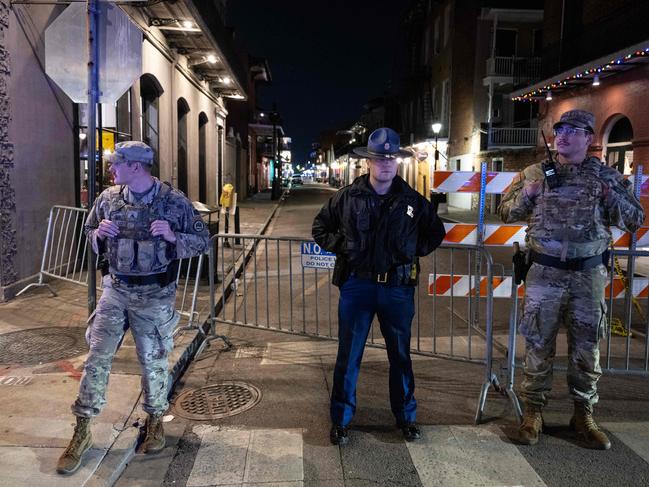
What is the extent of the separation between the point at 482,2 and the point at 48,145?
1063 inches

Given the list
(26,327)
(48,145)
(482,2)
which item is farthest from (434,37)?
(26,327)

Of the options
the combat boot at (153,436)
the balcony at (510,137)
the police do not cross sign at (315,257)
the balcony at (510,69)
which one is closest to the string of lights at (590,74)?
the balcony at (510,137)

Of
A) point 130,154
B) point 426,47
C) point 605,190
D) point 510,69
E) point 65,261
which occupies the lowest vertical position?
point 65,261

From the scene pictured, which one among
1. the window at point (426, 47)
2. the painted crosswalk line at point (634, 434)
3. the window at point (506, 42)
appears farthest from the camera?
the window at point (426, 47)

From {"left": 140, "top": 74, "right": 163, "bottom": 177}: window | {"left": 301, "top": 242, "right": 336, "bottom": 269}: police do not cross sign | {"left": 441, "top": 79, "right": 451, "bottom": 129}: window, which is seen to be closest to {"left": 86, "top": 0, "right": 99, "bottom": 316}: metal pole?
{"left": 301, "top": 242, "right": 336, "bottom": 269}: police do not cross sign

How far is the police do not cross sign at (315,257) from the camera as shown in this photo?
600 cm

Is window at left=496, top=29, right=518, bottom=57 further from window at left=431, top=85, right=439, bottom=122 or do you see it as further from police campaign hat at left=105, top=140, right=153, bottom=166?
police campaign hat at left=105, top=140, right=153, bottom=166

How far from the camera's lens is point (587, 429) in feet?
13.1

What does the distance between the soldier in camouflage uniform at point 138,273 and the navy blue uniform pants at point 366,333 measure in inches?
43.0

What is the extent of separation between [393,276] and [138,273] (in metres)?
1.64

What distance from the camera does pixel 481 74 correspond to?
3009 centimetres

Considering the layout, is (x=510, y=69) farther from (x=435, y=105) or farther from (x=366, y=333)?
(x=366, y=333)

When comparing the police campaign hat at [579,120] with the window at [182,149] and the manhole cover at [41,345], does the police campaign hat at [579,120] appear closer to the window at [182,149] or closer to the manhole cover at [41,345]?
the manhole cover at [41,345]

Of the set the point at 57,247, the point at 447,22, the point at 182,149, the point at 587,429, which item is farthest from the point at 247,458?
the point at 447,22
